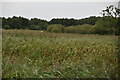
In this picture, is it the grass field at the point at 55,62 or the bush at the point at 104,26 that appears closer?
the grass field at the point at 55,62

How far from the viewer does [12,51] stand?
5383 millimetres

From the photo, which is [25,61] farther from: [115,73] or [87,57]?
[115,73]

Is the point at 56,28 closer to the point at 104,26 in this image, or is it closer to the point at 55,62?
the point at 104,26

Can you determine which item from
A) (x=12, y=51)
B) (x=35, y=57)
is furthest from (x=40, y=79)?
(x=12, y=51)

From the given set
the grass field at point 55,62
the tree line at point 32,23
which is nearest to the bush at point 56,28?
the tree line at point 32,23

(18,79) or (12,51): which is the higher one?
(12,51)

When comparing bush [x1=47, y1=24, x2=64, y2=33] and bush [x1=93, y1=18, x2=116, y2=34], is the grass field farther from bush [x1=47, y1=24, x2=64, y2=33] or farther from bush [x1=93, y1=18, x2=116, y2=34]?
bush [x1=93, y1=18, x2=116, y2=34]

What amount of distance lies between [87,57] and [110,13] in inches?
383

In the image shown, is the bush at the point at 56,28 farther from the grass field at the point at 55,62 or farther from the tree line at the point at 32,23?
the grass field at the point at 55,62

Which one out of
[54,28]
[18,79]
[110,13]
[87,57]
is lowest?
[18,79]

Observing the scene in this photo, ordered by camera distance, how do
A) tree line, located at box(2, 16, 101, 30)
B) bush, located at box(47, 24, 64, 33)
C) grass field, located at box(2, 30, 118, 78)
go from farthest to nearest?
bush, located at box(47, 24, 64, 33)
tree line, located at box(2, 16, 101, 30)
grass field, located at box(2, 30, 118, 78)

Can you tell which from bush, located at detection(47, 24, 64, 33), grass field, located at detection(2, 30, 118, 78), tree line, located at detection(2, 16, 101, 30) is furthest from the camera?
bush, located at detection(47, 24, 64, 33)

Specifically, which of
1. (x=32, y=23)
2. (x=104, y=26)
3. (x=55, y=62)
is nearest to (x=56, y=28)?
(x=32, y=23)

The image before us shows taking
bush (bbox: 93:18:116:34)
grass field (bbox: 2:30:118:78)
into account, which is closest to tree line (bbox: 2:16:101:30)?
bush (bbox: 93:18:116:34)
